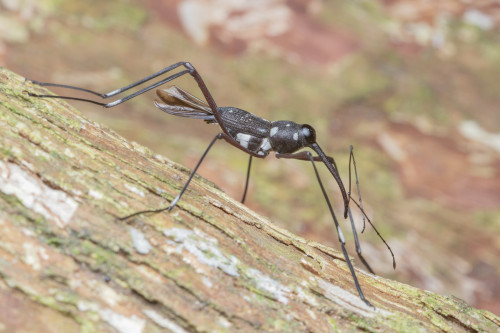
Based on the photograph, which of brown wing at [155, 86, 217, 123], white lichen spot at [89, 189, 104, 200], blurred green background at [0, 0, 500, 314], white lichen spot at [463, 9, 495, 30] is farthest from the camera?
white lichen spot at [463, 9, 495, 30]

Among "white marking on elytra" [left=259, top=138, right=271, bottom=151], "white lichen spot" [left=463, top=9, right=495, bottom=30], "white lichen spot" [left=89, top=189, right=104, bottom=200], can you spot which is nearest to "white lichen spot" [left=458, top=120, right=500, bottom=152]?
"white lichen spot" [left=463, top=9, right=495, bottom=30]

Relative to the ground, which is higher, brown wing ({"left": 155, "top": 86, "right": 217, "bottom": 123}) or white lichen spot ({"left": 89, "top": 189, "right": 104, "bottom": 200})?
brown wing ({"left": 155, "top": 86, "right": 217, "bottom": 123})

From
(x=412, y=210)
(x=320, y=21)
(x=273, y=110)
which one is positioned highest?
(x=320, y=21)

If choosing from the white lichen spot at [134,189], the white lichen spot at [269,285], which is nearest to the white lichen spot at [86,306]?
the white lichen spot at [134,189]

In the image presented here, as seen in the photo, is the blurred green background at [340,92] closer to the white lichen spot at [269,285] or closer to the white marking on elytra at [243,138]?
the white marking on elytra at [243,138]

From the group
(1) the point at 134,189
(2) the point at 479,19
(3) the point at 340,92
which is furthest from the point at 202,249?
(2) the point at 479,19

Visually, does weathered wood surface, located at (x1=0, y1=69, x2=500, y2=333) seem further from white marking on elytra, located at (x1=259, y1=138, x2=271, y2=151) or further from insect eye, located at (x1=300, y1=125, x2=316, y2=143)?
insect eye, located at (x1=300, y1=125, x2=316, y2=143)

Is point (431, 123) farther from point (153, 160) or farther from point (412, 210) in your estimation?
point (153, 160)

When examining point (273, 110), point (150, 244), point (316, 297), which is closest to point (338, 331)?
point (316, 297)
